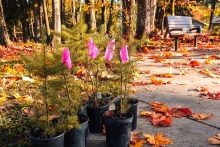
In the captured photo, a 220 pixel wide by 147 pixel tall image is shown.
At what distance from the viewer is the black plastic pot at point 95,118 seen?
2.25 meters

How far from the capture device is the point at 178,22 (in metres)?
8.85

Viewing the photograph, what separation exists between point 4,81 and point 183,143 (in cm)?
276

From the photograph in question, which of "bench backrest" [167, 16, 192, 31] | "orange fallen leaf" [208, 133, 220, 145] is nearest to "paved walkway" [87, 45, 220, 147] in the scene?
"orange fallen leaf" [208, 133, 220, 145]

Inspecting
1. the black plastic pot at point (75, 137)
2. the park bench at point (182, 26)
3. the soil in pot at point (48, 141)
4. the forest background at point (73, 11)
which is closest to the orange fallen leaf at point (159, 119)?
the black plastic pot at point (75, 137)

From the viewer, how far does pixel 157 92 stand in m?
3.56

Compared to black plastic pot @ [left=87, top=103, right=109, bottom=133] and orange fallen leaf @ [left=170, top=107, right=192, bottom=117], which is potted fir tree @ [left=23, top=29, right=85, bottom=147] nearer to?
black plastic pot @ [left=87, top=103, right=109, bottom=133]

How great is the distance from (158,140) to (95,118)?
634mm

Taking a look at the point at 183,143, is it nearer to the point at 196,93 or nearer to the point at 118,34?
the point at 118,34

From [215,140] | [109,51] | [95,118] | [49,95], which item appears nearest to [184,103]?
[215,140]

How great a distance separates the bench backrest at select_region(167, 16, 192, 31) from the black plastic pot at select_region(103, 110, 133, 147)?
23.1 ft

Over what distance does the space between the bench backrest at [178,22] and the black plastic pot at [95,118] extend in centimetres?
679

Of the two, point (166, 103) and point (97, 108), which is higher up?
point (97, 108)

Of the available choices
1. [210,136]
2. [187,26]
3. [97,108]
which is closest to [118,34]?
[97,108]

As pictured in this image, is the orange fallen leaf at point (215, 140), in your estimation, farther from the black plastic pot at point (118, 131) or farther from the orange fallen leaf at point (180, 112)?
the black plastic pot at point (118, 131)
